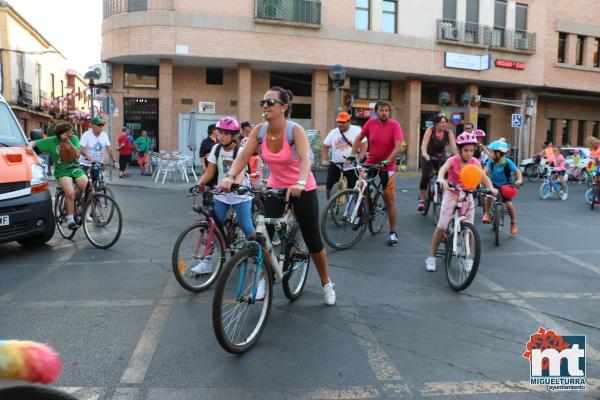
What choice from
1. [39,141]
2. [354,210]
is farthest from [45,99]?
[354,210]

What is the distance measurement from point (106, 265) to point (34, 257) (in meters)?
1.13

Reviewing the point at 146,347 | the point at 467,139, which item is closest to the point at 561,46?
the point at 467,139

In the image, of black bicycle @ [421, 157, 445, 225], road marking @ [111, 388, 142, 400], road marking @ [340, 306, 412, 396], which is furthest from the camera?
black bicycle @ [421, 157, 445, 225]

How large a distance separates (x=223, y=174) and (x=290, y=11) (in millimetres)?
19991

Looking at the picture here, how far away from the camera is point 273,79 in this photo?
27.3 metres

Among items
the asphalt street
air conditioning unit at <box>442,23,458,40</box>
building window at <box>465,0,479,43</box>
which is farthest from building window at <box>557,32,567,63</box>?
the asphalt street

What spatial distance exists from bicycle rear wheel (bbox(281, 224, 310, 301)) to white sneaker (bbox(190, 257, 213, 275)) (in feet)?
3.15

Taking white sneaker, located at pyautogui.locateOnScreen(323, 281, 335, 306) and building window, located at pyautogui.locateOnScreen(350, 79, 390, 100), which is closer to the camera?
white sneaker, located at pyautogui.locateOnScreen(323, 281, 335, 306)

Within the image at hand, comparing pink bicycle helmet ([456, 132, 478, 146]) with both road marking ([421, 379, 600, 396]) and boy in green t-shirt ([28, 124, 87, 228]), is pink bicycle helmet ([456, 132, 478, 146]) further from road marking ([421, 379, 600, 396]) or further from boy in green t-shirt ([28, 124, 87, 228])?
boy in green t-shirt ([28, 124, 87, 228])

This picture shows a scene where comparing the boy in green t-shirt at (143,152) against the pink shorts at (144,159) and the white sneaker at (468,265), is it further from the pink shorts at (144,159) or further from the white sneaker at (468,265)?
the white sneaker at (468,265)

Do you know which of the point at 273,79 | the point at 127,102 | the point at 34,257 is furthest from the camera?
the point at 273,79

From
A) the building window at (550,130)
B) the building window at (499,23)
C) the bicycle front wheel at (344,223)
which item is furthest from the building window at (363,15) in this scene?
the bicycle front wheel at (344,223)

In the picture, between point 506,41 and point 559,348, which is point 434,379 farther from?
point 506,41

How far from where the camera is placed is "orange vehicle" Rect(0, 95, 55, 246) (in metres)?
6.46
